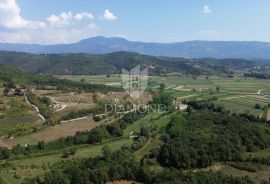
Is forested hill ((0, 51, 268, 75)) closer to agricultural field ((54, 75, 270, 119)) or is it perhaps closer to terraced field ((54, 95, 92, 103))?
agricultural field ((54, 75, 270, 119))

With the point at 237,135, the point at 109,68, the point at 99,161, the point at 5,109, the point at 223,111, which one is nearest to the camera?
the point at 99,161

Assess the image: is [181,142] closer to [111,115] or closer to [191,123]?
[191,123]

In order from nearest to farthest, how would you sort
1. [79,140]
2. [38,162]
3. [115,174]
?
[115,174] < [38,162] < [79,140]

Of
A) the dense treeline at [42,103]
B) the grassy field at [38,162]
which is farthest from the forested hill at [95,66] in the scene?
the grassy field at [38,162]

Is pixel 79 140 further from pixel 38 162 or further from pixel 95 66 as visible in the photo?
pixel 95 66

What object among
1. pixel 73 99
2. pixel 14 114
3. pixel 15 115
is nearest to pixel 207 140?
pixel 15 115

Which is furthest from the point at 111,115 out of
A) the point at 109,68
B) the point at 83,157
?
the point at 109,68
